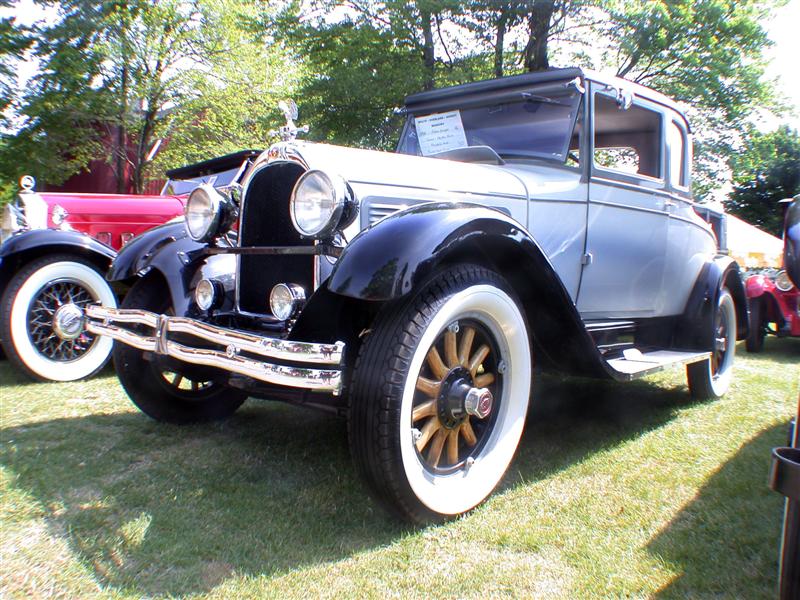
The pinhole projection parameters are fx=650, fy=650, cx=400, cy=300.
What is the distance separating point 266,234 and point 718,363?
324 centimetres

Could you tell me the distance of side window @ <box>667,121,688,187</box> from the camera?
13.2 feet

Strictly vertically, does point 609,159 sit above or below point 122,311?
above

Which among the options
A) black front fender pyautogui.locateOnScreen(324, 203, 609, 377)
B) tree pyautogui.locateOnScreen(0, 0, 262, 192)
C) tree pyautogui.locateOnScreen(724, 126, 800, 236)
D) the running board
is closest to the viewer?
black front fender pyautogui.locateOnScreen(324, 203, 609, 377)

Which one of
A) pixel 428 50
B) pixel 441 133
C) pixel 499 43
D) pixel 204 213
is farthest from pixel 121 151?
pixel 204 213

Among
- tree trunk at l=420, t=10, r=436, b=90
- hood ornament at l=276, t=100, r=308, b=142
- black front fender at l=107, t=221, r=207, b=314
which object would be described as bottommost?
black front fender at l=107, t=221, r=207, b=314

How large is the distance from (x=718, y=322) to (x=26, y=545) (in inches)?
155

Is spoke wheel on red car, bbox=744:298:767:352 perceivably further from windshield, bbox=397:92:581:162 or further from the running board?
windshield, bbox=397:92:581:162

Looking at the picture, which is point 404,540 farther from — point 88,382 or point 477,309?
point 88,382

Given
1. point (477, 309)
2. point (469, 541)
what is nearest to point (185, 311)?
point (477, 309)

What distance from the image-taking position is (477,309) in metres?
2.41

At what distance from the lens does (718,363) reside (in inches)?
173

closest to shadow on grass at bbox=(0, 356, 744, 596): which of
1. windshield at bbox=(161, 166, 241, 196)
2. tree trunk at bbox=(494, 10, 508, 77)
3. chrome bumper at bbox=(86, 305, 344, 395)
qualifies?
chrome bumper at bbox=(86, 305, 344, 395)

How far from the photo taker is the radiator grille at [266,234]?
2.73 m

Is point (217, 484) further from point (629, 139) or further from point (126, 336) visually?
point (629, 139)
